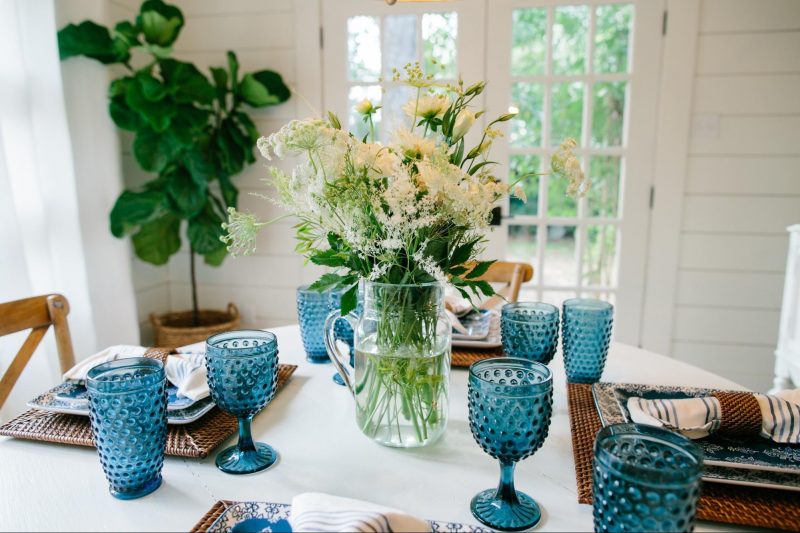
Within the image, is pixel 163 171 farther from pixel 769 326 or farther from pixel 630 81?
pixel 769 326

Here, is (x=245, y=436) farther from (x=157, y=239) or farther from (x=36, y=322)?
(x=157, y=239)

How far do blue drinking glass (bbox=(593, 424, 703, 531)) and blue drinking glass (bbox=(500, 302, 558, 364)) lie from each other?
444mm

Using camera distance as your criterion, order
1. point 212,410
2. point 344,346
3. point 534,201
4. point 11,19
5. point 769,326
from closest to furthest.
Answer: point 212,410 → point 344,346 → point 11,19 → point 769,326 → point 534,201

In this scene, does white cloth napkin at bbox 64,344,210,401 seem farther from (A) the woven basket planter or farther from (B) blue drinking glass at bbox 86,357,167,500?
(A) the woven basket planter

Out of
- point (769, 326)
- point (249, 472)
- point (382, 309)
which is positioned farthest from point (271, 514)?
point (769, 326)

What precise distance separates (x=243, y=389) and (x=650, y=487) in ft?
1.83

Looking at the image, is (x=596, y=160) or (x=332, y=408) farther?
(x=596, y=160)

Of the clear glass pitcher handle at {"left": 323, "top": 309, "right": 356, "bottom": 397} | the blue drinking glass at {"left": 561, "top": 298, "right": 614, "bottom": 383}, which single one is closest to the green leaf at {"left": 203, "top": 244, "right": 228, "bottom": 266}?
the clear glass pitcher handle at {"left": 323, "top": 309, "right": 356, "bottom": 397}

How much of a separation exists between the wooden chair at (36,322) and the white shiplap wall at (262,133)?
159 centimetres

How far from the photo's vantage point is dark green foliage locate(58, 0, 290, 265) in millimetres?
2326

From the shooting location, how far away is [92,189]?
241 cm

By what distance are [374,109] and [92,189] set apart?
1993 millimetres

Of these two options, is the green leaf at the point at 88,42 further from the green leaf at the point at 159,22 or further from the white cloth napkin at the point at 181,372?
the white cloth napkin at the point at 181,372

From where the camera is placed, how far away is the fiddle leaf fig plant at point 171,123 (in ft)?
7.63
